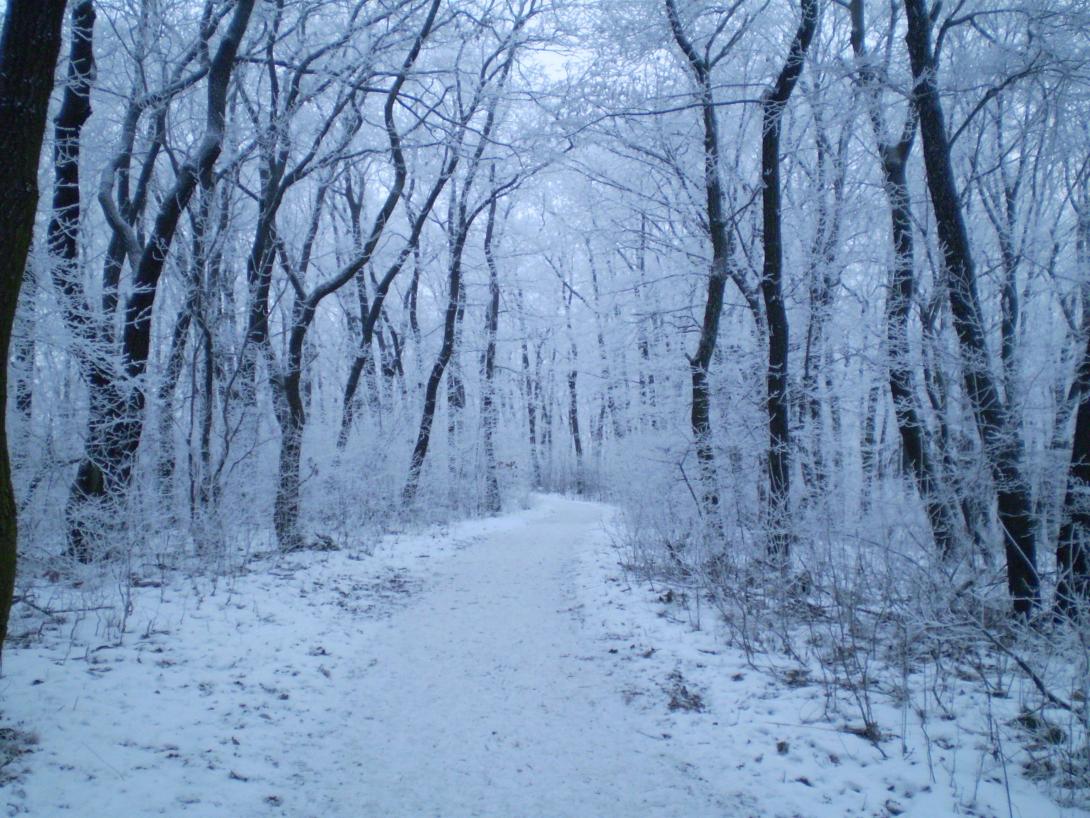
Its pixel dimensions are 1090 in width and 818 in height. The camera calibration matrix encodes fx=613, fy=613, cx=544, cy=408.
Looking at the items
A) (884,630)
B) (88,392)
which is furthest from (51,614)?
(884,630)

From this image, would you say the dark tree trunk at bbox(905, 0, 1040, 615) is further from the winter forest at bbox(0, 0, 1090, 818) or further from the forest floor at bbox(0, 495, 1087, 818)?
the forest floor at bbox(0, 495, 1087, 818)

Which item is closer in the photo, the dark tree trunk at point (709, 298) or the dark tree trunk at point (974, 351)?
the dark tree trunk at point (974, 351)

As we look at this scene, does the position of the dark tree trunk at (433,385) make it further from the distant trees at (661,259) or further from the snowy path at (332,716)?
the snowy path at (332,716)

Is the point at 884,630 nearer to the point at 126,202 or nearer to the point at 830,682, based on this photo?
the point at 830,682

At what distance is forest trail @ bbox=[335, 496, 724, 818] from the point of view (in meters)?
2.96

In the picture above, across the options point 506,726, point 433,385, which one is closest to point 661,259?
point 433,385

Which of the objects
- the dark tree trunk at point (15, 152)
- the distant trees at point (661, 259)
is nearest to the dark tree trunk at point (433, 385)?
the distant trees at point (661, 259)

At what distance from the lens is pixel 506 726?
12.3ft

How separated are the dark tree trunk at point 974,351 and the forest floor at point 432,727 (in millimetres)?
2245

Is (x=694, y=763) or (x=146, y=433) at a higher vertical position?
(x=146, y=433)

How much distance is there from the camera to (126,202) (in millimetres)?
9711

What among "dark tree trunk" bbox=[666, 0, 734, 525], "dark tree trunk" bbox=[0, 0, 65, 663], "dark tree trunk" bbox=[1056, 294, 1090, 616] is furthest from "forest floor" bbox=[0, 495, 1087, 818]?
"dark tree trunk" bbox=[666, 0, 734, 525]

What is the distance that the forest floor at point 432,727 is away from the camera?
283cm

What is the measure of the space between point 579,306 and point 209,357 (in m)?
20.5
